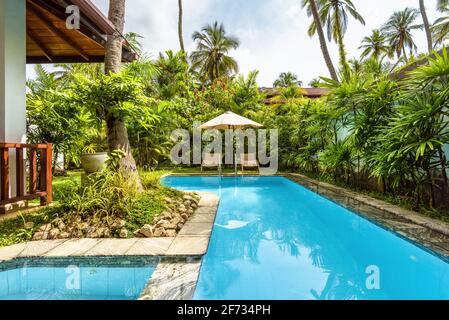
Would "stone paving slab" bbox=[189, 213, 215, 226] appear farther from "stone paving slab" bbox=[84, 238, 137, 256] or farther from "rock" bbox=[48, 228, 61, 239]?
"rock" bbox=[48, 228, 61, 239]

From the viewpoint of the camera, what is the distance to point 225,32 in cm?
2398

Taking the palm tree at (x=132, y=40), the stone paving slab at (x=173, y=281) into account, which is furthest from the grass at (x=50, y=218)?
the palm tree at (x=132, y=40)

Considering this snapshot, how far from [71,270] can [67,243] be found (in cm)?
58

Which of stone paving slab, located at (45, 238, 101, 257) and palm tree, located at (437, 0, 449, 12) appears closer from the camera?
stone paving slab, located at (45, 238, 101, 257)

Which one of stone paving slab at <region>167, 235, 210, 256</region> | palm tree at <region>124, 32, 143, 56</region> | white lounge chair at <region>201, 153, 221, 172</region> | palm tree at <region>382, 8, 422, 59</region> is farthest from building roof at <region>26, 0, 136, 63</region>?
palm tree at <region>382, 8, 422, 59</region>

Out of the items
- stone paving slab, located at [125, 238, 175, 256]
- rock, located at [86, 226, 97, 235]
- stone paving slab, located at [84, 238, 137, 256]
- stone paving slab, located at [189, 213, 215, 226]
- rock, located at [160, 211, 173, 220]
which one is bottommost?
stone paving slab, located at [84, 238, 137, 256]

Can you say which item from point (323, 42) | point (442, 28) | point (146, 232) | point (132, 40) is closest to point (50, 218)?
point (146, 232)

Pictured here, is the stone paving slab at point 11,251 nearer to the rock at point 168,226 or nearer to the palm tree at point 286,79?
the rock at point 168,226

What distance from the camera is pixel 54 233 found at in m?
3.43

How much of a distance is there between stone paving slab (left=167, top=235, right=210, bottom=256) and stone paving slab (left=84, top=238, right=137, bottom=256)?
0.52m

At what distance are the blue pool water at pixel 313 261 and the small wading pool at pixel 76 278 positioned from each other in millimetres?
653

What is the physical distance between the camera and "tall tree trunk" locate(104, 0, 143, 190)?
5035 mm

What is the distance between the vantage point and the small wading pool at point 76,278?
7.84 ft

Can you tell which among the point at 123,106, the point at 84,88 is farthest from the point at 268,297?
the point at 84,88
